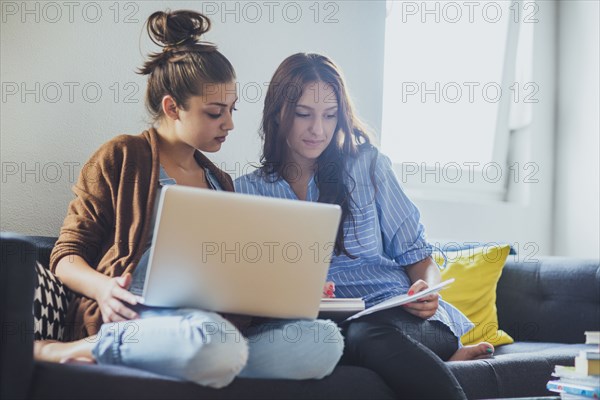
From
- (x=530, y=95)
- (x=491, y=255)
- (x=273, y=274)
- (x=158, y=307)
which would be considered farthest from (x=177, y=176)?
(x=530, y=95)

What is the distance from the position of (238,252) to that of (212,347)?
18 centimetres

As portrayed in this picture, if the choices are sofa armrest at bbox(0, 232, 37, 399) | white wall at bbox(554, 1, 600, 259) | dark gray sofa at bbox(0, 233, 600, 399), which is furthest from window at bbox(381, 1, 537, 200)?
sofa armrest at bbox(0, 232, 37, 399)

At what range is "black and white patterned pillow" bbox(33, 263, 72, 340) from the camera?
66.5 inches

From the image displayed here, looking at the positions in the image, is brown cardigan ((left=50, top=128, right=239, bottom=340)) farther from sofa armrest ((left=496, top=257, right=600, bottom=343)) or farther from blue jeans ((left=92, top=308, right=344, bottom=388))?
sofa armrest ((left=496, top=257, right=600, bottom=343))

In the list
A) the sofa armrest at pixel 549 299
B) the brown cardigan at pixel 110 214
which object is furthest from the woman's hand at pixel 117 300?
the sofa armrest at pixel 549 299

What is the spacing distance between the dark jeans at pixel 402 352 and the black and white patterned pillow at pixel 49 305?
0.64 m

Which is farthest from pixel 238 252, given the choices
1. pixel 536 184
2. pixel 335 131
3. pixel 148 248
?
pixel 536 184

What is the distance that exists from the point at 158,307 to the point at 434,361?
58cm

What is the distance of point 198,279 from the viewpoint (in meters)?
1.51

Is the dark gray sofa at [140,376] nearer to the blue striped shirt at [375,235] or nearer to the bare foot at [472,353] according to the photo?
the bare foot at [472,353]

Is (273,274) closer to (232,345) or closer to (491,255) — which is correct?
(232,345)

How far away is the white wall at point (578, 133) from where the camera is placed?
316 cm

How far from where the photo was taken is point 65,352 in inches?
62.5

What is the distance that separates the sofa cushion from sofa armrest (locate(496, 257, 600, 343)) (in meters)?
1.08
